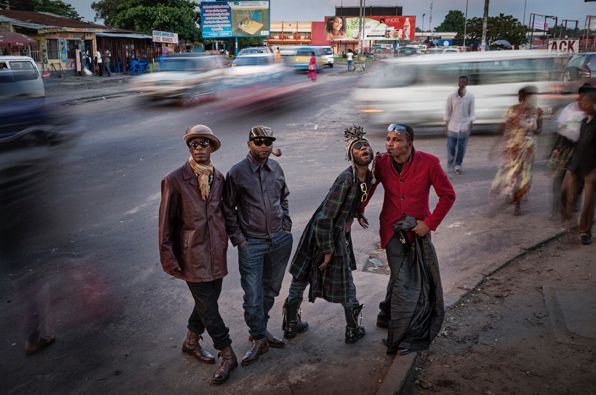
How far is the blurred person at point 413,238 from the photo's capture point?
357cm

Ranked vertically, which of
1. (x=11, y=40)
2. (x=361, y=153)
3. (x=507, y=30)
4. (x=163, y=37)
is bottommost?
(x=361, y=153)

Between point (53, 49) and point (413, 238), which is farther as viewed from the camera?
point (53, 49)

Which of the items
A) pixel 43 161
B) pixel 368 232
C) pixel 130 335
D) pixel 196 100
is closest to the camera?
pixel 130 335

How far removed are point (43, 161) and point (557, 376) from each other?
29.3ft

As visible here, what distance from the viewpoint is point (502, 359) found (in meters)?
3.71

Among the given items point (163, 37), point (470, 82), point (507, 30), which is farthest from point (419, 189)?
point (507, 30)

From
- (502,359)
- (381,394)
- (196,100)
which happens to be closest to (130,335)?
(381,394)

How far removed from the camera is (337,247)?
148 inches

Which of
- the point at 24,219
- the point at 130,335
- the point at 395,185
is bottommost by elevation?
the point at 130,335

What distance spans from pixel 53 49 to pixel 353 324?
113 ft

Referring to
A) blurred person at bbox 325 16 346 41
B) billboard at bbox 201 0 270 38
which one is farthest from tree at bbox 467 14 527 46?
blurred person at bbox 325 16 346 41

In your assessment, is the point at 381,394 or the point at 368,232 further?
the point at 368,232

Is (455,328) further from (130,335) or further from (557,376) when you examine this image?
(130,335)

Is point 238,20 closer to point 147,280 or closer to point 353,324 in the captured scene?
point 147,280
